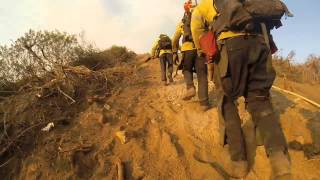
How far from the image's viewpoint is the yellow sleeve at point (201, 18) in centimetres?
437

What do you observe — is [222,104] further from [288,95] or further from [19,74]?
[19,74]

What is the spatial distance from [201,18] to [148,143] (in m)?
1.98

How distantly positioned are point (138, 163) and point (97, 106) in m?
2.01

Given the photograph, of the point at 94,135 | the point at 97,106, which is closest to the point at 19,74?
the point at 97,106

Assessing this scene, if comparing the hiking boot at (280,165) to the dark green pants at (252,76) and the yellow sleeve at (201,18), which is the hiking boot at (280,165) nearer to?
the dark green pants at (252,76)

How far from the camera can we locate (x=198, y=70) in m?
6.66

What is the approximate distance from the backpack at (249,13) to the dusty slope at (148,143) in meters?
1.71

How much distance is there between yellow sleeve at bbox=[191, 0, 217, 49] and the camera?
14.3 ft

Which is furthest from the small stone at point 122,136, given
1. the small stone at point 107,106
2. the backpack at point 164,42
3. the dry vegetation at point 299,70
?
the dry vegetation at point 299,70

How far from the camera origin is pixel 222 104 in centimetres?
436

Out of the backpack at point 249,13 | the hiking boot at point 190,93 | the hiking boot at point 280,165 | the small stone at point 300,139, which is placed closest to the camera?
the hiking boot at point 280,165

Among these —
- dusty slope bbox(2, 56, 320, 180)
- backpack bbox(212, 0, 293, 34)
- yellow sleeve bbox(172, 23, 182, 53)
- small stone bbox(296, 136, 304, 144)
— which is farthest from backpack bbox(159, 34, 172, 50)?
backpack bbox(212, 0, 293, 34)

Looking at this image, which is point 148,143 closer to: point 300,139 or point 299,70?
point 300,139

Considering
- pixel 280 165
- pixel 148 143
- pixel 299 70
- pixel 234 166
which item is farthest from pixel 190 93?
pixel 299 70
